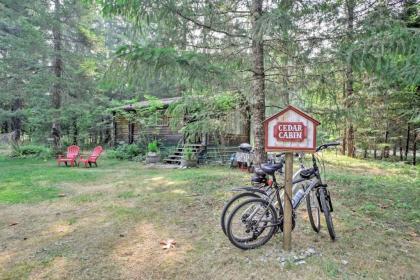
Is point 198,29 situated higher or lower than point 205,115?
higher

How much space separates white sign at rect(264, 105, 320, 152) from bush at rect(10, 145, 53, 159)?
13.0 metres

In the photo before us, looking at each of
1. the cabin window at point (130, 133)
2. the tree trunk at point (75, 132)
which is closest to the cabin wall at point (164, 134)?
the cabin window at point (130, 133)

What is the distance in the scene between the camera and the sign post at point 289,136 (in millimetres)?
3039

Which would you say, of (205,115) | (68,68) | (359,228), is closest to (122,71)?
(205,115)

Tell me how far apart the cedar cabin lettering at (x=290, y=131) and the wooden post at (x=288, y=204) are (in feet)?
0.61

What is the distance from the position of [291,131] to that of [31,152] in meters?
14.4

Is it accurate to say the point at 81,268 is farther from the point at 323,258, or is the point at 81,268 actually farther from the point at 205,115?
the point at 205,115

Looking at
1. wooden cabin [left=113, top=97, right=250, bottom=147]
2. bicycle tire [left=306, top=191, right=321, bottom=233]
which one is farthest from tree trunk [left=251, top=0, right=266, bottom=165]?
wooden cabin [left=113, top=97, right=250, bottom=147]

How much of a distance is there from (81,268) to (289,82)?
189 inches

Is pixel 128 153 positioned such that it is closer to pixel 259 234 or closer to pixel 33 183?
pixel 33 183

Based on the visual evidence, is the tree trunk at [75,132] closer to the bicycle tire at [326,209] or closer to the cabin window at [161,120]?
the cabin window at [161,120]

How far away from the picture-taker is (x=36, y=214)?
4.70 metres

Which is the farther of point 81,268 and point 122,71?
point 122,71

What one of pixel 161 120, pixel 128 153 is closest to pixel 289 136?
pixel 161 120
